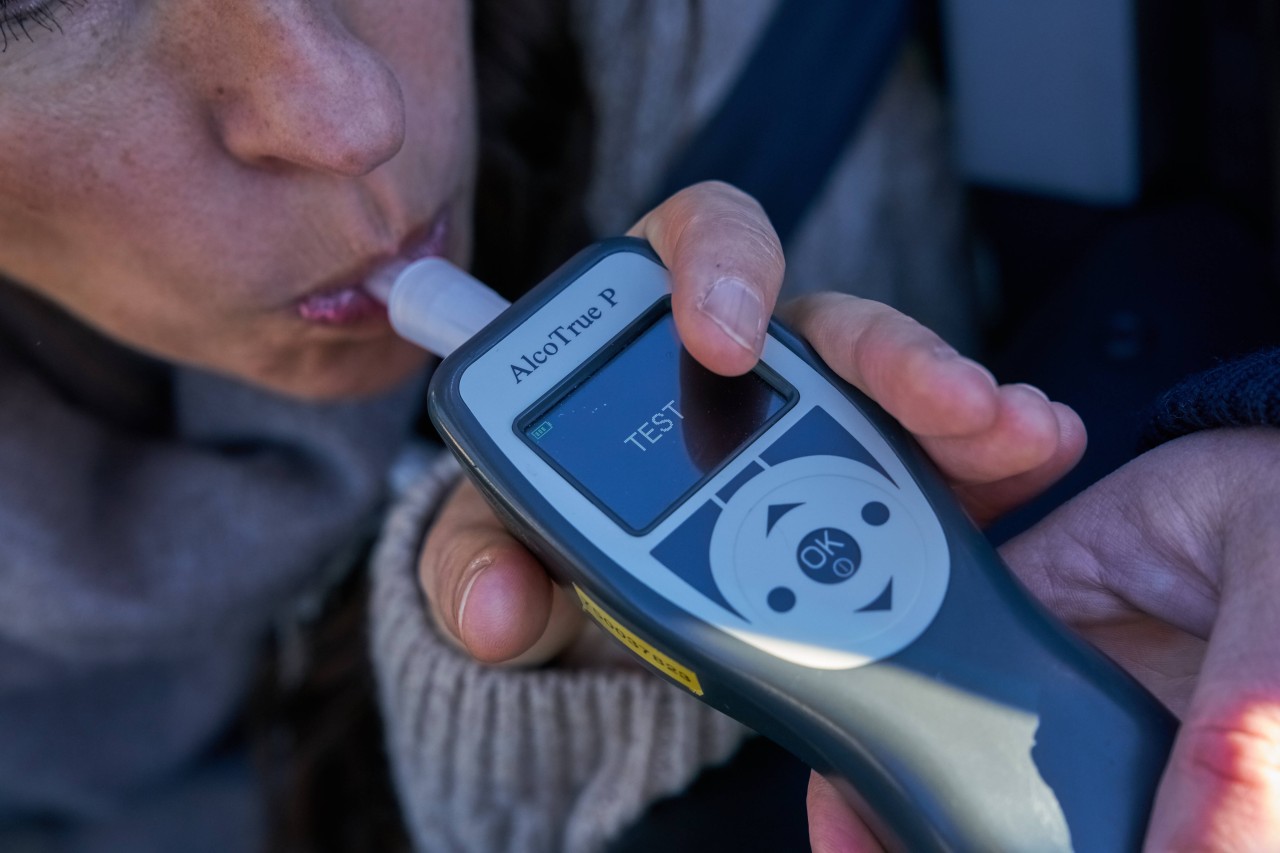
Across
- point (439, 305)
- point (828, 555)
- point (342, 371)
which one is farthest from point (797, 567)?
point (342, 371)

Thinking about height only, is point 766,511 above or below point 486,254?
above

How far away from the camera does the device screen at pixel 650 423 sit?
0.49 m

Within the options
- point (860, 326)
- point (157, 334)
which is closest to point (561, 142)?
point (157, 334)

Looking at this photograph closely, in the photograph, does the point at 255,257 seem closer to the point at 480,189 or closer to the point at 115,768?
the point at 480,189

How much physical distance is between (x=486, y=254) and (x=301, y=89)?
460mm

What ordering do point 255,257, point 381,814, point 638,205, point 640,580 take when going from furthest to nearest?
point 381,814, point 638,205, point 255,257, point 640,580

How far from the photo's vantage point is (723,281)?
47 cm

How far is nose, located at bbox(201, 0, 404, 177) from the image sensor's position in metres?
0.50

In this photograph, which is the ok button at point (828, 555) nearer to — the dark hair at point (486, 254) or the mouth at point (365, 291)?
the mouth at point (365, 291)

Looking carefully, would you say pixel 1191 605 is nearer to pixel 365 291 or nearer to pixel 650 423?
pixel 650 423

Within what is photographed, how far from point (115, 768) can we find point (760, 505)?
0.84 m

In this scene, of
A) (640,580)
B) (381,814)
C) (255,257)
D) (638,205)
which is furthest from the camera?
(381,814)

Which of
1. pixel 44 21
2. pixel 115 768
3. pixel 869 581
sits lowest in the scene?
pixel 115 768

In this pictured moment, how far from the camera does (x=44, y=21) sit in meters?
0.49
